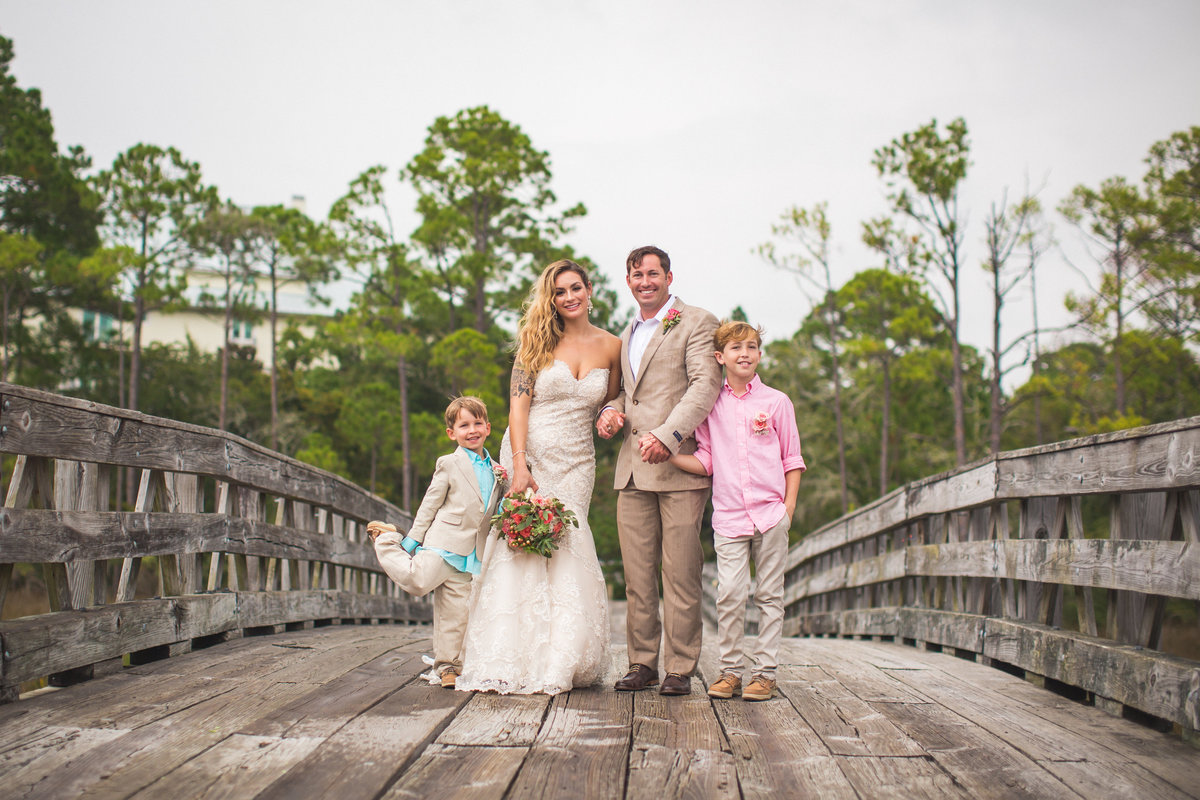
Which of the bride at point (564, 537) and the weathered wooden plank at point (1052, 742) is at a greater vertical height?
the bride at point (564, 537)

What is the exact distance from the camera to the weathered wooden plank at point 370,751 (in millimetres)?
2264

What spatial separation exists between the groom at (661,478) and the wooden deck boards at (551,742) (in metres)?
0.26

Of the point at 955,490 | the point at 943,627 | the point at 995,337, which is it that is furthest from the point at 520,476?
the point at 995,337

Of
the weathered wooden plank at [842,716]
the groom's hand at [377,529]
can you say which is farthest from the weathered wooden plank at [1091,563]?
the groom's hand at [377,529]

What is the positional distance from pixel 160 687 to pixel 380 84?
11.9 meters

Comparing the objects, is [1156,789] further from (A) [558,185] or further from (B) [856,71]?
(A) [558,185]

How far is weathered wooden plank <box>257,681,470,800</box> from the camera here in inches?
89.1

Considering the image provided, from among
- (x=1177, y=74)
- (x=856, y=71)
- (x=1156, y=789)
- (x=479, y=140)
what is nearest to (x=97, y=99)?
(x=479, y=140)

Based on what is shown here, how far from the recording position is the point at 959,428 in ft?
72.6

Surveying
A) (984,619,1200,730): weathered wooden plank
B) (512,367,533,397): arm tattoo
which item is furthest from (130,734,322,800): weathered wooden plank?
(984,619,1200,730): weathered wooden plank

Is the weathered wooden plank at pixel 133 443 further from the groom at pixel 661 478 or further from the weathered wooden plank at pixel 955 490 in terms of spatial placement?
the weathered wooden plank at pixel 955 490

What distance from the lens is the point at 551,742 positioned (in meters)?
2.79

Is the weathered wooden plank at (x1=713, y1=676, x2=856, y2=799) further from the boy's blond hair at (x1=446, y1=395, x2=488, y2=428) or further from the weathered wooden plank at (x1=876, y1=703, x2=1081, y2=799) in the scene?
the boy's blond hair at (x1=446, y1=395, x2=488, y2=428)

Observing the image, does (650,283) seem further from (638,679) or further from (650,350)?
(638,679)
